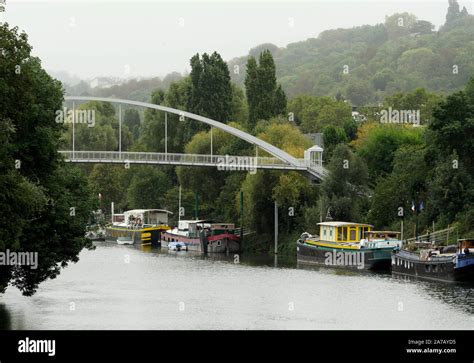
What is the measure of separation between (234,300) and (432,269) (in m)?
13.0

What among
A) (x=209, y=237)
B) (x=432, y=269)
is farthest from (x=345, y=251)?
(x=209, y=237)

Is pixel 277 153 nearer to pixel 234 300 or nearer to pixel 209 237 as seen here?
pixel 209 237

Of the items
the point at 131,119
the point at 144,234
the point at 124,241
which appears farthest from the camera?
the point at 131,119

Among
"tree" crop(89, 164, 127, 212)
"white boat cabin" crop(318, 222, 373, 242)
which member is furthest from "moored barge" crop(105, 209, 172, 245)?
"white boat cabin" crop(318, 222, 373, 242)

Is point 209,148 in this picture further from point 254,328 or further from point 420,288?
point 254,328

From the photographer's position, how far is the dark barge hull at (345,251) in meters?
67.5

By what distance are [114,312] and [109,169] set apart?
7981 centimetres

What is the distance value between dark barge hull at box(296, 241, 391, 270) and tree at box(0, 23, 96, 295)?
890 inches

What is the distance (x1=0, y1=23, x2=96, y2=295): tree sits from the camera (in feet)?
116

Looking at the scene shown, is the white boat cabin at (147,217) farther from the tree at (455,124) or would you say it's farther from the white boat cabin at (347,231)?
the tree at (455,124)

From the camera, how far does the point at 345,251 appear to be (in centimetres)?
7119

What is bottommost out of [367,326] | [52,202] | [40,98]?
[367,326]
